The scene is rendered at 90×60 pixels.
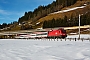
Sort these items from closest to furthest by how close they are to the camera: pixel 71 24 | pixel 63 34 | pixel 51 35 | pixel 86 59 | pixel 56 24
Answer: pixel 86 59
pixel 63 34
pixel 51 35
pixel 71 24
pixel 56 24

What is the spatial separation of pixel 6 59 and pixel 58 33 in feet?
182

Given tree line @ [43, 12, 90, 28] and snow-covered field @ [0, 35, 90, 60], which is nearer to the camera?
snow-covered field @ [0, 35, 90, 60]

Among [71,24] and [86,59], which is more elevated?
[71,24]

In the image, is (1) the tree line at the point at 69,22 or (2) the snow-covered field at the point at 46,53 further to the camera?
(1) the tree line at the point at 69,22

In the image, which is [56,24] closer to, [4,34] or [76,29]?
[76,29]

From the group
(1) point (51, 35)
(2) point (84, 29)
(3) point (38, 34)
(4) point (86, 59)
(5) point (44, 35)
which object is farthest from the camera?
(2) point (84, 29)

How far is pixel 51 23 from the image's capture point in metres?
175

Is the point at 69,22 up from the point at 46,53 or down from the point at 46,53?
up

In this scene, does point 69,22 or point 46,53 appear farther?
point 69,22

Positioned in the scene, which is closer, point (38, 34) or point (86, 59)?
point (86, 59)

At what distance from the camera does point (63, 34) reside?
6750 centimetres

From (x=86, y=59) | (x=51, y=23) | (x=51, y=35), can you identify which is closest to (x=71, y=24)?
(x=51, y=23)

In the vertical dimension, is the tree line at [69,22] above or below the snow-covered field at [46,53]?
above

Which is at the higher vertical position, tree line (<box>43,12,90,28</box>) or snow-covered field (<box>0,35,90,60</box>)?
tree line (<box>43,12,90,28</box>)
